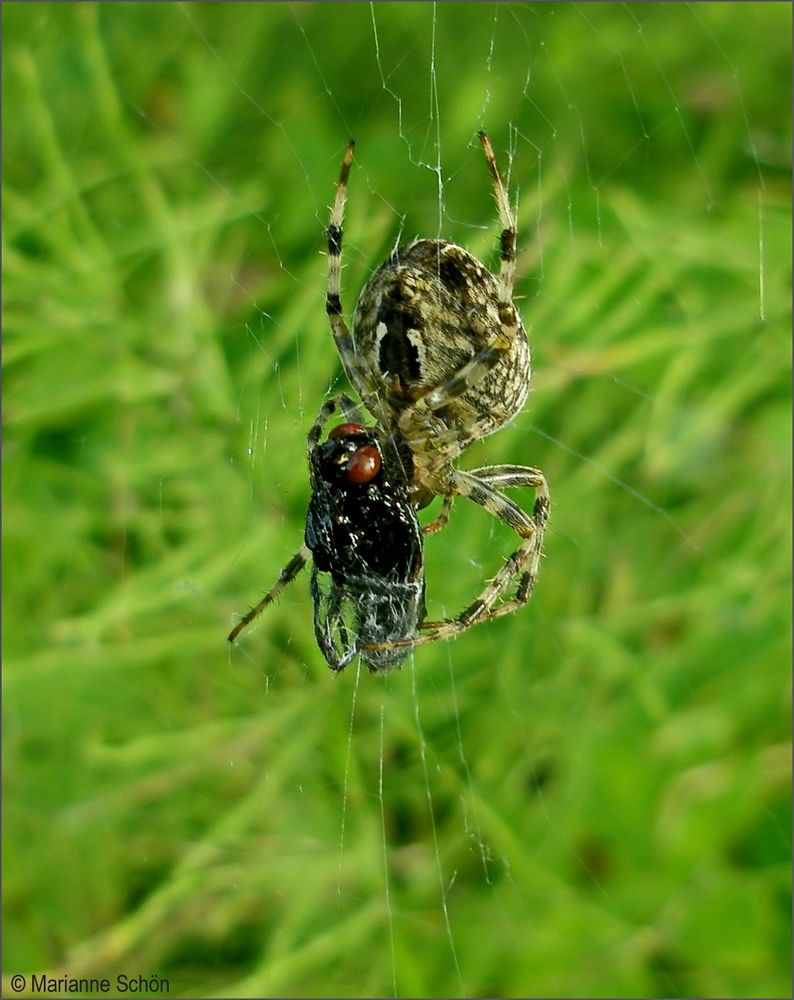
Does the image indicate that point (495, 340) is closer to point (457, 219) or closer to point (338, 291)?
point (338, 291)

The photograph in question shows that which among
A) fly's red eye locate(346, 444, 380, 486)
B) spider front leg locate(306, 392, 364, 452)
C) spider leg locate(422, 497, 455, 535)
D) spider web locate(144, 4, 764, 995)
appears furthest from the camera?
spider web locate(144, 4, 764, 995)

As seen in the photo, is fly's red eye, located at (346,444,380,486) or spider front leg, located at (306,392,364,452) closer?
fly's red eye, located at (346,444,380,486)

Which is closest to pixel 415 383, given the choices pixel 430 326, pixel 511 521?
pixel 430 326

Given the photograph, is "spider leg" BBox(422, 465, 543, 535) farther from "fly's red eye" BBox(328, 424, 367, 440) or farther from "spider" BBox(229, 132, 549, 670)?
"fly's red eye" BBox(328, 424, 367, 440)

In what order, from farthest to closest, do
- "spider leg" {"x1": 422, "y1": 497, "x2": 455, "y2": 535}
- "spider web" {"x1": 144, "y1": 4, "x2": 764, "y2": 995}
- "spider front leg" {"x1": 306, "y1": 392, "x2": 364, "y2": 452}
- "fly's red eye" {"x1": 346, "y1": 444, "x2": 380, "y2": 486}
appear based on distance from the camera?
"spider web" {"x1": 144, "y1": 4, "x2": 764, "y2": 995} < "spider leg" {"x1": 422, "y1": 497, "x2": 455, "y2": 535} < "spider front leg" {"x1": 306, "y1": 392, "x2": 364, "y2": 452} < "fly's red eye" {"x1": 346, "y1": 444, "x2": 380, "y2": 486}

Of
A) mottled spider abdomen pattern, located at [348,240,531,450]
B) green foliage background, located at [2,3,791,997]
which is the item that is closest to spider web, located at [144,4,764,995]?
green foliage background, located at [2,3,791,997]

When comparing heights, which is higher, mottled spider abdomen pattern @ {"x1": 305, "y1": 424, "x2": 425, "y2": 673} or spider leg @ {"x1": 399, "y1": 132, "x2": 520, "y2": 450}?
spider leg @ {"x1": 399, "y1": 132, "x2": 520, "y2": 450}

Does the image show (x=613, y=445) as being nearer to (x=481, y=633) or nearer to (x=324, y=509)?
(x=481, y=633)
